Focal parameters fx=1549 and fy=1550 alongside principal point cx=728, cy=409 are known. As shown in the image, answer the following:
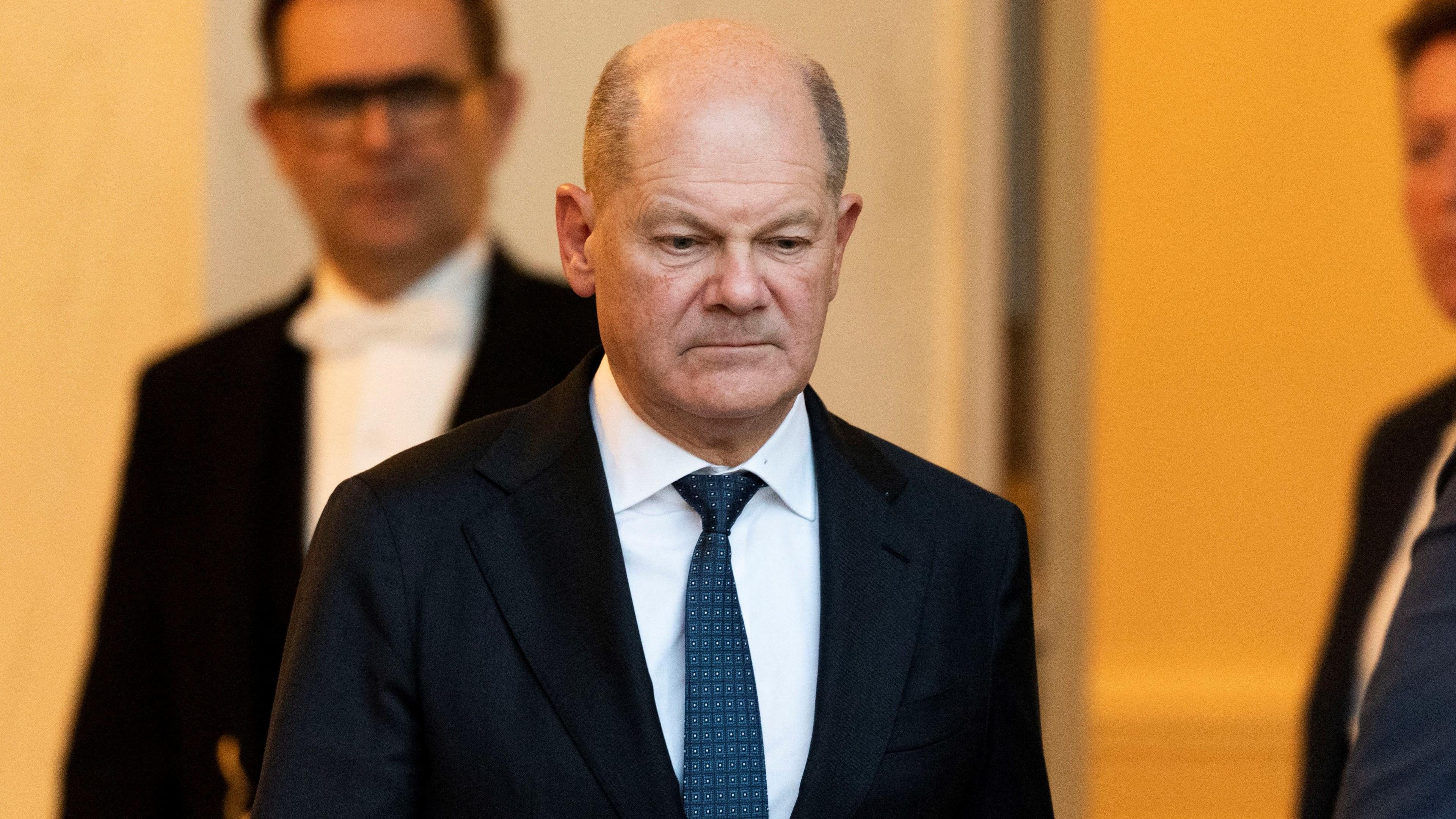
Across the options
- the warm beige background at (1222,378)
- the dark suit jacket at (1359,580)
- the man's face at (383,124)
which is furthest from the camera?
the warm beige background at (1222,378)

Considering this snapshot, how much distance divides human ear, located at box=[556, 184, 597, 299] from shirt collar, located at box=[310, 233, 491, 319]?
1.16 metres

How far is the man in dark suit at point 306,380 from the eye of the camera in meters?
2.42

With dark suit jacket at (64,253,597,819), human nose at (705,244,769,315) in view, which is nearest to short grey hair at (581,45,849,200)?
human nose at (705,244,769,315)

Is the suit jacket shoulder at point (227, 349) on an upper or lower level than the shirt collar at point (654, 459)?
upper

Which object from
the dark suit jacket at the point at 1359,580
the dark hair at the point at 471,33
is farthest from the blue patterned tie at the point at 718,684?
the dark suit jacket at the point at 1359,580

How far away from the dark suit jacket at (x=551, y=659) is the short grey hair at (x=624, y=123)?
0.24 meters

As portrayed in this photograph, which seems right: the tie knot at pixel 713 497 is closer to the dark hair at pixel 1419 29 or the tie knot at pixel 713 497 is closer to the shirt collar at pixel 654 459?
the shirt collar at pixel 654 459

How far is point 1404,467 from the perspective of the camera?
2.87 meters

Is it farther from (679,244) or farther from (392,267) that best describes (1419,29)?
(679,244)

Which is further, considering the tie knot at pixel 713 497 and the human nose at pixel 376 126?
the human nose at pixel 376 126

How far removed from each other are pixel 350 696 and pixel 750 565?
0.38 metres

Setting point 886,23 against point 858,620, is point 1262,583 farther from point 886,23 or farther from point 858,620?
point 858,620

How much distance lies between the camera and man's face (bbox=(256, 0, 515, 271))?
251 cm

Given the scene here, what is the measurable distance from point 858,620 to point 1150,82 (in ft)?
12.4
